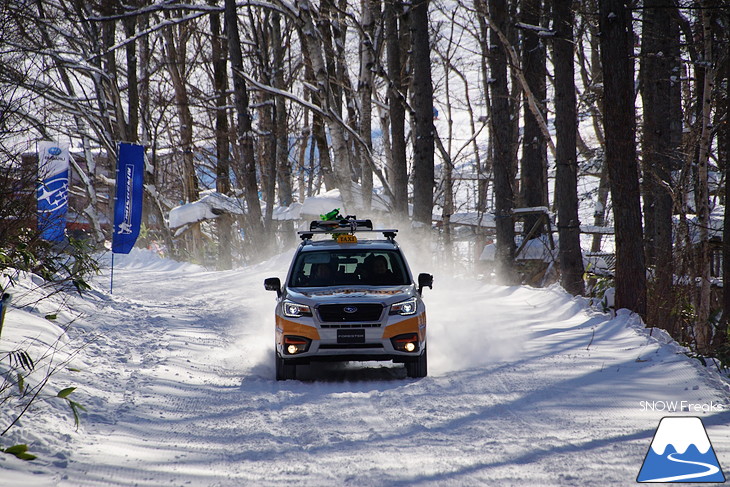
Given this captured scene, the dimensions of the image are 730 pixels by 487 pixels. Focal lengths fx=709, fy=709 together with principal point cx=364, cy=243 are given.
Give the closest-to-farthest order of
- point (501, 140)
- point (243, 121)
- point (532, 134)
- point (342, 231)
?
point (342, 231) → point (501, 140) → point (532, 134) → point (243, 121)

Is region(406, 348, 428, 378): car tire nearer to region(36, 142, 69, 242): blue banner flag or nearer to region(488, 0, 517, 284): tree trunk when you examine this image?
region(36, 142, 69, 242): blue banner flag

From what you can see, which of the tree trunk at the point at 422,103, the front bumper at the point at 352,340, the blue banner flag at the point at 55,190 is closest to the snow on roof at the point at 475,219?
the tree trunk at the point at 422,103

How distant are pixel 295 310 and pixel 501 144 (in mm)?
14299

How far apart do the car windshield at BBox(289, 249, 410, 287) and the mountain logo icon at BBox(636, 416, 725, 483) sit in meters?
4.23

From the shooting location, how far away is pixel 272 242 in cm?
3055

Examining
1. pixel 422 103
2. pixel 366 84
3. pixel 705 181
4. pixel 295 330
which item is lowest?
pixel 295 330

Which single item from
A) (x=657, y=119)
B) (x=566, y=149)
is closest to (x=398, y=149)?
(x=566, y=149)

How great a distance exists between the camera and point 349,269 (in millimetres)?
9742

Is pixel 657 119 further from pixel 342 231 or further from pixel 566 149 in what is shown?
pixel 342 231

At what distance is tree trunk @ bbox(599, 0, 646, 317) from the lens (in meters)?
12.4

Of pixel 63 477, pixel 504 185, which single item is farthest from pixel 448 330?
pixel 504 185

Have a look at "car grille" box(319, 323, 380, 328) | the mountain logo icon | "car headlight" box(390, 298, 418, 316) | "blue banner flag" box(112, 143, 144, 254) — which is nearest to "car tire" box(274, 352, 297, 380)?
"car grille" box(319, 323, 380, 328)

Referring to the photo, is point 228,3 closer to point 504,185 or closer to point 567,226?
point 504,185

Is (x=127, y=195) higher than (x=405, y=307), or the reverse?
(x=127, y=195)
